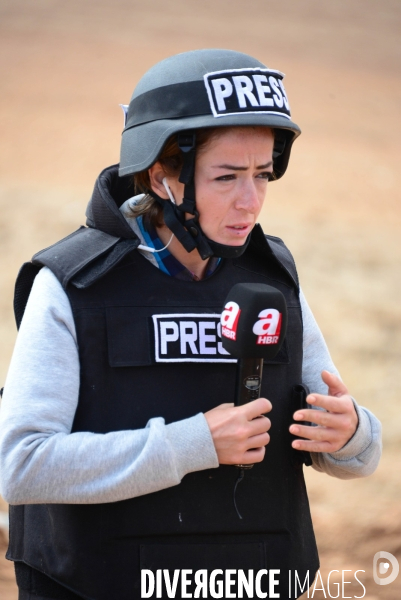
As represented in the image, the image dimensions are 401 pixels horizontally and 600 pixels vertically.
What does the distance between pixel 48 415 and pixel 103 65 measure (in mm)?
8967

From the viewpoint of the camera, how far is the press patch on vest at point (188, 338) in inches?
70.0

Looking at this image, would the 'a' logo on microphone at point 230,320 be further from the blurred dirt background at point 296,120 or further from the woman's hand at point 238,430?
the blurred dirt background at point 296,120

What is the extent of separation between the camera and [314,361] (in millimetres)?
2029

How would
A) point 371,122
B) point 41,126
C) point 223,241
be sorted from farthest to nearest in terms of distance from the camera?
1. point 371,122
2. point 41,126
3. point 223,241

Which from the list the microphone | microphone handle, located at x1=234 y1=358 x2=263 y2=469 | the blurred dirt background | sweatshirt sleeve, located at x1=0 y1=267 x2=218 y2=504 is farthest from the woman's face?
the blurred dirt background

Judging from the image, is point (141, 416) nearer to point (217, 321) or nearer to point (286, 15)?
point (217, 321)

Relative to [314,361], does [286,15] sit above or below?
above

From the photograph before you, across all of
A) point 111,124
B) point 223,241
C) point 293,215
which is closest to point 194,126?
point 223,241

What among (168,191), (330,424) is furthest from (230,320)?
(168,191)

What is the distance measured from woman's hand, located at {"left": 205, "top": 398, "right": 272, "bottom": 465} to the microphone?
1.3 inches

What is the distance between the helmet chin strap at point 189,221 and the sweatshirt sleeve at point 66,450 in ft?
1.31

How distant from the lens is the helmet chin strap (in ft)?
5.93

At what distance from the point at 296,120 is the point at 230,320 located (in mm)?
9011

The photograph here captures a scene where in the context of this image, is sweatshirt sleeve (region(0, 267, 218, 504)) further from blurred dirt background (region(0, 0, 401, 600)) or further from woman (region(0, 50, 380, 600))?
blurred dirt background (region(0, 0, 401, 600))
